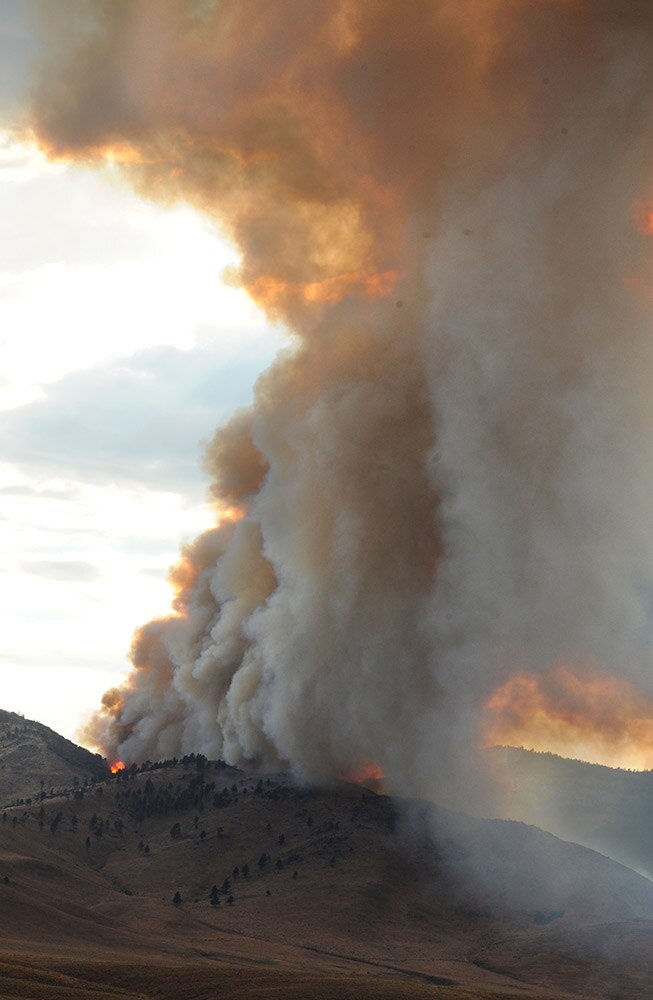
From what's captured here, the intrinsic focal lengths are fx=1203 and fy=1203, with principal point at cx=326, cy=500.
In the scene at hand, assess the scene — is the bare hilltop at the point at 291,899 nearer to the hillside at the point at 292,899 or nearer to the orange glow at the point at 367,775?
the hillside at the point at 292,899

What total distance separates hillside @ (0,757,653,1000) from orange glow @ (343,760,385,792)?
9191 mm

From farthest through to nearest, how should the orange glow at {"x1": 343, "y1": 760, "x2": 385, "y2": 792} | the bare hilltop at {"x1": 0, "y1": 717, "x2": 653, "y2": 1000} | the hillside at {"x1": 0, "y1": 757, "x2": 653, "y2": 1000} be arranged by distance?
the orange glow at {"x1": 343, "y1": 760, "x2": 385, "y2": 792} → the hillside at {"x1": 0, "y1": 757, "x2": 653, "y2": 1000} → the bare hilltop at {"x1": 0, "y1": 717, "x2": 653, "y2": 1000}

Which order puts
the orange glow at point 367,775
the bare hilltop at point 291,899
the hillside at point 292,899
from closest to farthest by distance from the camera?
1. the bare hilltop at point 291,899
2. the hillside at point 292,899
3. the orange glow at point 367,775

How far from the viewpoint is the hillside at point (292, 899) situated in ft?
315

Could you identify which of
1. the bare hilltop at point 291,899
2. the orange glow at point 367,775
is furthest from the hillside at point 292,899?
the orange glow at point 367,775

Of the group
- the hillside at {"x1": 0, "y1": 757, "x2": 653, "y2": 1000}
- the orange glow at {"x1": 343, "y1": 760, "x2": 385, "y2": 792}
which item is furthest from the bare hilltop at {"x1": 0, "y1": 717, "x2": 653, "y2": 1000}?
the orange glow at {"x1": 343, "y1": 760, "x2": 385, "y2": 792}

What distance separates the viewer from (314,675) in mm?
173250

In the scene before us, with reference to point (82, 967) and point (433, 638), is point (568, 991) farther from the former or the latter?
point (433, 638)

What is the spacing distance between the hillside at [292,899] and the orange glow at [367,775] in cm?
919

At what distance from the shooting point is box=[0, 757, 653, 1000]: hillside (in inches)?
3777

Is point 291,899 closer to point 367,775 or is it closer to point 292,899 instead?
point 292,899

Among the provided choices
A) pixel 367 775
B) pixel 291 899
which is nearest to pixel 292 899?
pixel 291 899

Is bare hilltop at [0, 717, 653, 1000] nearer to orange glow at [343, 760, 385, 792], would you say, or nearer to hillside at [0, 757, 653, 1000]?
hillside at [0, 757, 653, 1000]

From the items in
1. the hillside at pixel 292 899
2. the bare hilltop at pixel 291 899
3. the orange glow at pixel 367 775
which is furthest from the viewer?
the orange glow at pixel 367 775
